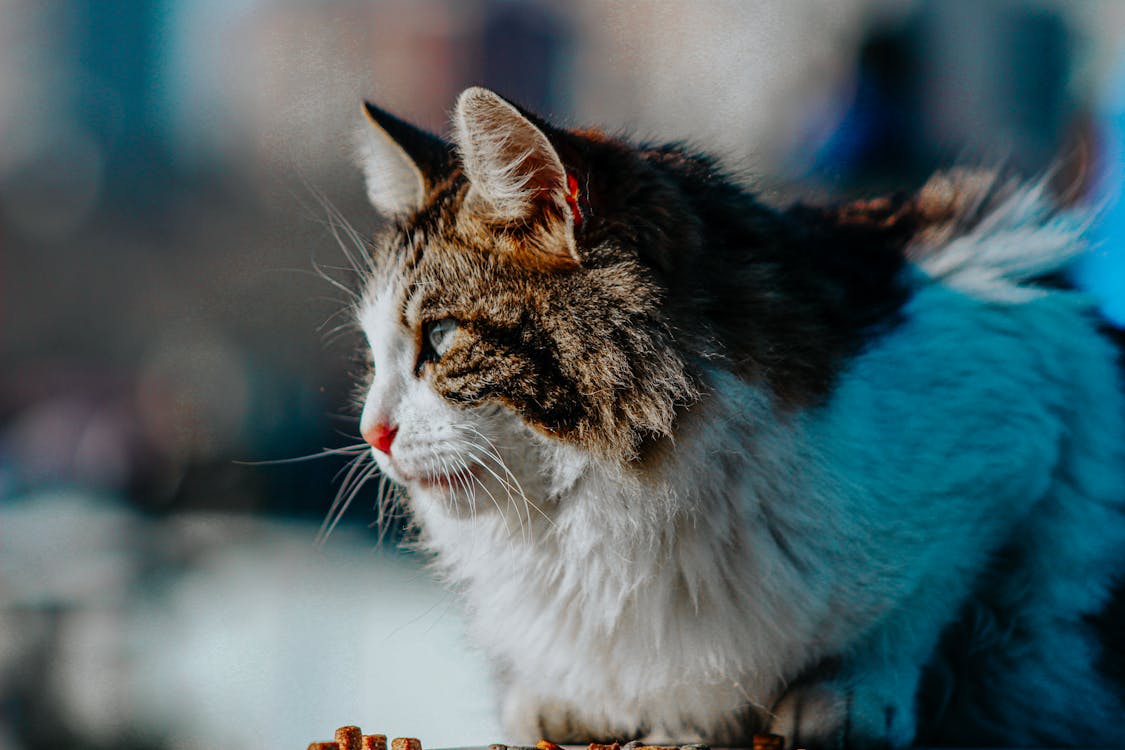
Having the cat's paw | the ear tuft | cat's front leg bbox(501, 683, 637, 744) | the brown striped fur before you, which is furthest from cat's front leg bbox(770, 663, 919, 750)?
the ear tuft

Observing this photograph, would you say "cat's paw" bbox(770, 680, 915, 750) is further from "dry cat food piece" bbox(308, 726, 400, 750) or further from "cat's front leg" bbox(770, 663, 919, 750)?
"dry cat food piece" bbox(308, 726, 400, 750)

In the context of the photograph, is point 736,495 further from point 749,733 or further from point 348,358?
point 348,358

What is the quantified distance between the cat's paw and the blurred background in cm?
41

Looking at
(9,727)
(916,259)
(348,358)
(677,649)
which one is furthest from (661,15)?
(9,727)

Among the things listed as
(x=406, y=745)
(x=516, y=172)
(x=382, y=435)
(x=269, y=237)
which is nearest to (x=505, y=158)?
(x=516, y=172)

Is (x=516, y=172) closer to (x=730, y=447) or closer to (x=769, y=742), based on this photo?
(x=730, y=447)

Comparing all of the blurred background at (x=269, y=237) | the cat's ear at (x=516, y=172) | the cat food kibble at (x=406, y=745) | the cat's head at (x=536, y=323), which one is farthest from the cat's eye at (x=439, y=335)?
the cat food kibble at (x=406, y=745)

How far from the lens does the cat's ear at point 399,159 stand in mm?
Answer: 952

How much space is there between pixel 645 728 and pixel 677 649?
0.13 meters

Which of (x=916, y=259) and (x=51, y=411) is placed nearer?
(x=916, y=259)

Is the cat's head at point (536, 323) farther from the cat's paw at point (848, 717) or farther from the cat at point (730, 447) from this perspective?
the cat's paw at point (848, 717)

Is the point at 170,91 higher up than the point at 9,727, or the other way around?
the point at 170,91

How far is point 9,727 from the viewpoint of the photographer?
1784 millimetres

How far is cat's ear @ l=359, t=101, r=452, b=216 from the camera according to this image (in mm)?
952
